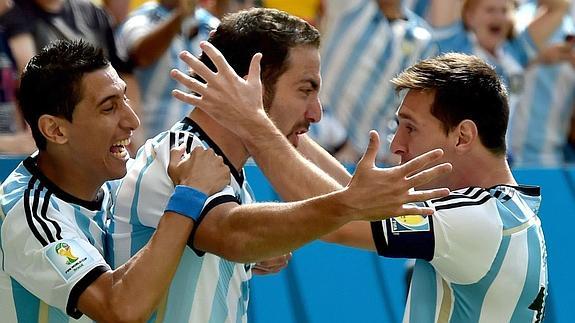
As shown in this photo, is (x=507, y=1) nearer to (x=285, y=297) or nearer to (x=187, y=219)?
(x=285, y=297)

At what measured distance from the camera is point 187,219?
389 cm

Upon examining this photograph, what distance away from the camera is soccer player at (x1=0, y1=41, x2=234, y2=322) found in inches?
154

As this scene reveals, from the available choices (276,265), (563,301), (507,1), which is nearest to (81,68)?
(276,265)

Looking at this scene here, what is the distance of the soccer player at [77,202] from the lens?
3.90m

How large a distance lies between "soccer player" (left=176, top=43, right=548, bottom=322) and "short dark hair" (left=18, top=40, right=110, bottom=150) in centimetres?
43

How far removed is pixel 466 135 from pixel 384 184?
80cm

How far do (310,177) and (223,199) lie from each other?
306mm

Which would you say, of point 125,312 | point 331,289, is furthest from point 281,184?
point 331,289

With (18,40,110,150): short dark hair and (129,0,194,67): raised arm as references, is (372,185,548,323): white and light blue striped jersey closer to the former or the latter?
(18,40,110,150): short dark hair

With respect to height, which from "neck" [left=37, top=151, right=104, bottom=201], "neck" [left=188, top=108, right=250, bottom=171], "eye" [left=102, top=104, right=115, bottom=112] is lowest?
"neck" [left=37, top=151, right=104, bottom=201]

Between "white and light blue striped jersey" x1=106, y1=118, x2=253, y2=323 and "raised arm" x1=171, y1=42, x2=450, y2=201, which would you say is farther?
"white and light blue striped jersey" x1=106, y1=118, x2=253, y2=323

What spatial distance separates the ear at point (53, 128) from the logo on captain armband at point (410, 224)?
3.88 ft

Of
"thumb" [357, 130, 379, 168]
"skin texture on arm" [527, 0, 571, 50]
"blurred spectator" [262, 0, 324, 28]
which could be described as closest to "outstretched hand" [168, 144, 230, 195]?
"thumb" [357, 130, 379, 168]

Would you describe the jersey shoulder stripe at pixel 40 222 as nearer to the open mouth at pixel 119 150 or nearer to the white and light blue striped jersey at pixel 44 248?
the white and light blue striped jersey at pixel 44 248
